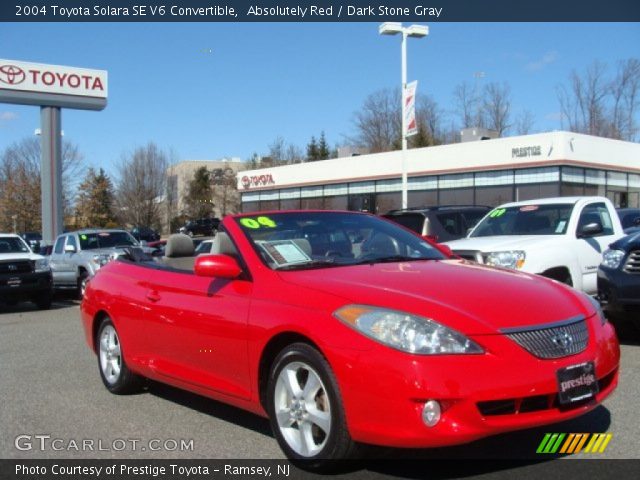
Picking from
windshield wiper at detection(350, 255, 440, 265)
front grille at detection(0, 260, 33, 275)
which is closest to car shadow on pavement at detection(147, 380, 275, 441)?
windshield wiper at detection(350, 255, 440, 265)

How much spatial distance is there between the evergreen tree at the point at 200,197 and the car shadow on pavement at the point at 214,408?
214ft

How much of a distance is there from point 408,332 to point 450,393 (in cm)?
40

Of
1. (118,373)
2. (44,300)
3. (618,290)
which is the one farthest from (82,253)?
(618,290)

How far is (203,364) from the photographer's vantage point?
16.7 ft

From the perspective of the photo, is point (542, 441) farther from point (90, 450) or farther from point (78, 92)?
point (78, 92)

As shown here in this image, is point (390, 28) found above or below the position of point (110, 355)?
above

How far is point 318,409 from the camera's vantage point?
417 cm

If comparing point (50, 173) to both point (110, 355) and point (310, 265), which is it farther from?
point (310, 265)

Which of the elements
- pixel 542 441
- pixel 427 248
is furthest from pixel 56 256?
pixel 542 441

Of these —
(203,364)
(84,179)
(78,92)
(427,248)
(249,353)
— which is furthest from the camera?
(84,179)

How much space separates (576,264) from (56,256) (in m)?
13.8

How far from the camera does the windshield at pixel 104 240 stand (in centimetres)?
1778

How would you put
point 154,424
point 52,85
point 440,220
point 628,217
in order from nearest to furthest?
point 154,424 → point 440,220 → point 628,217 → point 52,85

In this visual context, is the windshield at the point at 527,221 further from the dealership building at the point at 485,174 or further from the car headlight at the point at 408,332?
the dealership building at the point at 485,174
